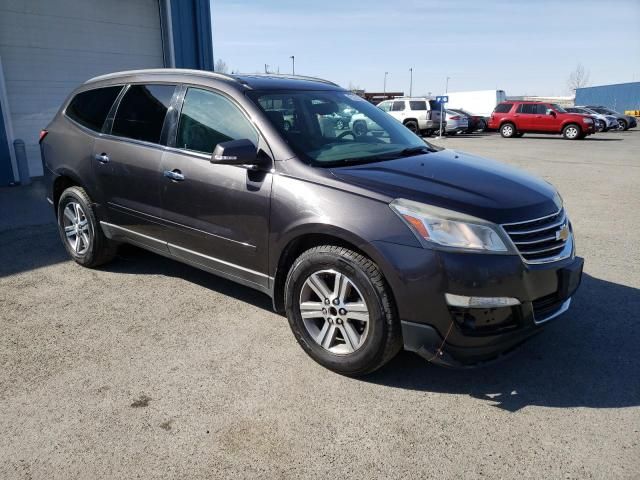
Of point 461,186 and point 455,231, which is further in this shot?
point 461,186

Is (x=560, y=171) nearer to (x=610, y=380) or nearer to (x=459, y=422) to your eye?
(x=610, y=380)

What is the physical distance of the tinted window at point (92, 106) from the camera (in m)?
4.67

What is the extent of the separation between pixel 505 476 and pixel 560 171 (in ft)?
37.0

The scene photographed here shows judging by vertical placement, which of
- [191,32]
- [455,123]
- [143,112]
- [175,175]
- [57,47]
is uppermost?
[191,32]

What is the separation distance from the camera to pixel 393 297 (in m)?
2.88

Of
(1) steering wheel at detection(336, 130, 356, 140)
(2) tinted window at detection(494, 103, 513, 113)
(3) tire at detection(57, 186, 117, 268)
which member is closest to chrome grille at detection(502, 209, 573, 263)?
(1) steering wheel at detection(336, 130, 356, 140)

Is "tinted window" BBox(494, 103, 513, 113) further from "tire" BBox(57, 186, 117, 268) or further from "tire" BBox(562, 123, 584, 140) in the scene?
"tire" BBox(57, 186, 117, 268)

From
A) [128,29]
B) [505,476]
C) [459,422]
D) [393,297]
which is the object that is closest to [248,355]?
[393,297]

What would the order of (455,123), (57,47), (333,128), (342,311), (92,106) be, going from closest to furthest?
(342,311), (333,128), (92,106), (57,47), (455,123)

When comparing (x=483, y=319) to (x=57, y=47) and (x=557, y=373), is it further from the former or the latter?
(x=57, y=47)

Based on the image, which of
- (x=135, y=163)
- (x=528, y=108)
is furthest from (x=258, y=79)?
(x=528, y=108)

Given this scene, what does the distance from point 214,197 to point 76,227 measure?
2142 millimetres

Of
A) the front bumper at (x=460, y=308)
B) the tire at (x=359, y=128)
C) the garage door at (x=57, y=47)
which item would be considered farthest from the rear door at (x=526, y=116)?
the front bumper at (x=460, y=308)

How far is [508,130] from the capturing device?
26.2 meters
